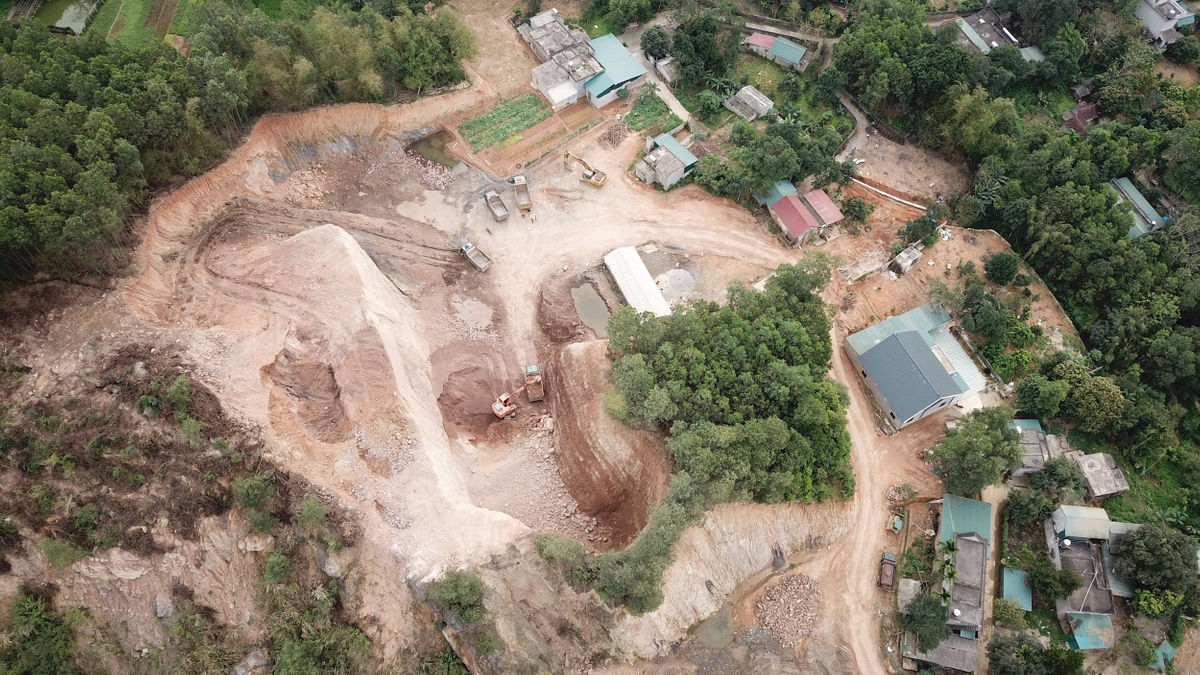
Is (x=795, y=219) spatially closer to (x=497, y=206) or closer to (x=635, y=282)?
(x=635, y=282)

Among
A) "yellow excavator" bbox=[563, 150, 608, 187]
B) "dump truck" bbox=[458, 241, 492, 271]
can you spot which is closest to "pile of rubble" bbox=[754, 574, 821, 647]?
"dump truck" bbox=[458, 241, 492, 271]

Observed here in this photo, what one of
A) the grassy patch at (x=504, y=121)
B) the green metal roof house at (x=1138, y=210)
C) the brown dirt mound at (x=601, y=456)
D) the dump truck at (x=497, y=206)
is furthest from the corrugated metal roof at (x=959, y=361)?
the grassy patch at (x=504, y=121)

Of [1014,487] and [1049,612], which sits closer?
[1049,612]

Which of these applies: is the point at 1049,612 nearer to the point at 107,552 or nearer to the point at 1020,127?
the point at 1020,127

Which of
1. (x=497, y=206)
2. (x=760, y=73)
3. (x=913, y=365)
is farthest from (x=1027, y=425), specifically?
(x=497, y=206)

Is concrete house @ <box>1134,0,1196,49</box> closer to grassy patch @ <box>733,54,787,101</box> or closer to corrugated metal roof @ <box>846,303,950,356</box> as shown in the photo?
grassy patch @ <box>733,54,787,101</box>

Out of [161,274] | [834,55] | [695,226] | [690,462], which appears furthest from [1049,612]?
Answer: [161,274]
